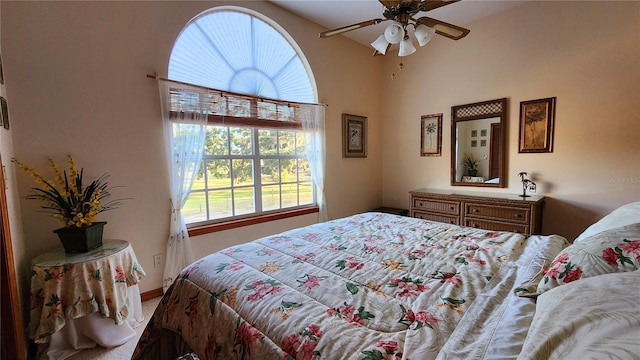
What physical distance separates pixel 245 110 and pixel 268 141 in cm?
46

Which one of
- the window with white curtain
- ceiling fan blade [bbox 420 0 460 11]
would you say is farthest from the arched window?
ceiling fan blade [bbox 420 0 460 11]

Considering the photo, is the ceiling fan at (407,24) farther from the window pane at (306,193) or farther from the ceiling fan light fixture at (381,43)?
the window pane at (306,193)

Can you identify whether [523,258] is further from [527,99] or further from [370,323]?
[527,99]

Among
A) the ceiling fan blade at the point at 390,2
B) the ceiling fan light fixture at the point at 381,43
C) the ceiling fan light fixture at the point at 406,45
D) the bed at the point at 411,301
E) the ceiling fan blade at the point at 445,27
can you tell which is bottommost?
the bed at the point at 411,301

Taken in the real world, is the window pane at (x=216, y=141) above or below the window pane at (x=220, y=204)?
above

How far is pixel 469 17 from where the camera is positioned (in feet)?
10.3

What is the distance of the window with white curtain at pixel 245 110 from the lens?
2592mm

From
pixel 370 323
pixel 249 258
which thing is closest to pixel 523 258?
pixel 370 323

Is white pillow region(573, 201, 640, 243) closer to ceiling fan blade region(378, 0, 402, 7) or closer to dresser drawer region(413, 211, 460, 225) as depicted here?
ceiling fan blade region(378, 0, 402, 7)

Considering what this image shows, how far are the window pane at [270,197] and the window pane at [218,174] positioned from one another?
0.45 metres

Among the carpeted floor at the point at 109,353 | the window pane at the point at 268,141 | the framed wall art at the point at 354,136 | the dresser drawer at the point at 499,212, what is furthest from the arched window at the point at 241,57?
the dresser drawer at the point at 499,212

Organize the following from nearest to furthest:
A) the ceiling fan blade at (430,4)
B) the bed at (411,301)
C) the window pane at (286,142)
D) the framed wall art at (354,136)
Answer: the bed at (411,301) < the ceiling fan blade at (430,4) < the window pane at (286,142) < the framed wall art at (354,136)

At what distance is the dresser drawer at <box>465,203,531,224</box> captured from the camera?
265 cm

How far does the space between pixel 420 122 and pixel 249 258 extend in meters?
3.19
